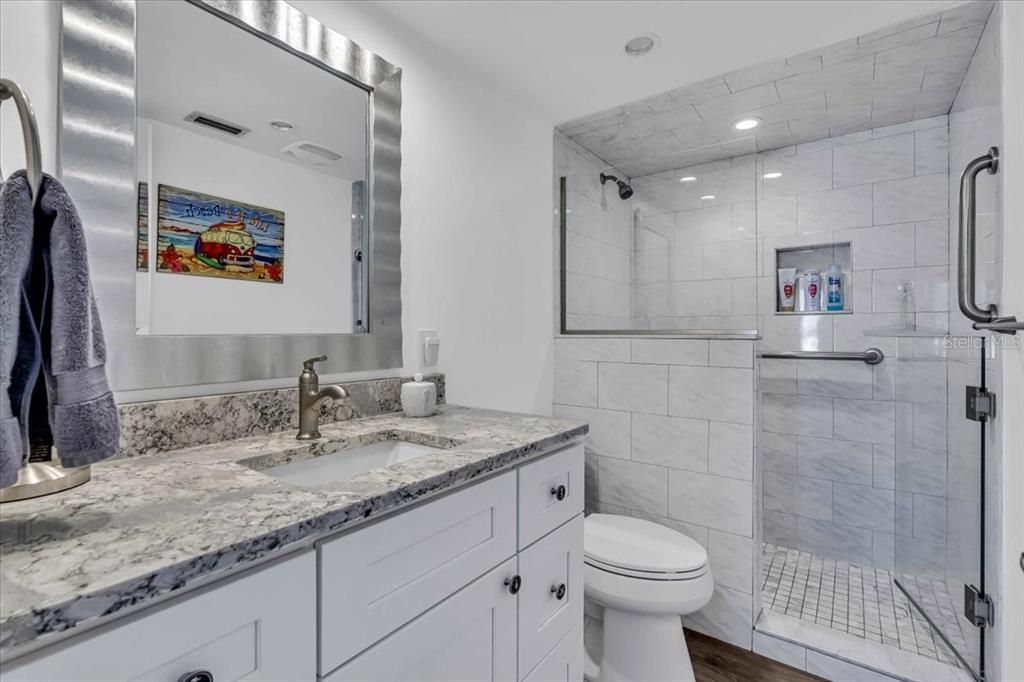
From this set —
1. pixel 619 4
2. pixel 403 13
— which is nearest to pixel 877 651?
pixel 619 4

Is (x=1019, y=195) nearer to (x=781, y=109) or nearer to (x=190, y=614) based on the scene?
(x=781, y=109)

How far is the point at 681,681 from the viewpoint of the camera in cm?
154

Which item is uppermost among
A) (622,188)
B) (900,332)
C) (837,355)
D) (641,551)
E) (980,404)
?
(622,188)

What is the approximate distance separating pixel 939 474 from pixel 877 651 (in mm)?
722

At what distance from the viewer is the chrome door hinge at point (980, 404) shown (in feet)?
4.90

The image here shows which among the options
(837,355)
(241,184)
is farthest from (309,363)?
(837,355)

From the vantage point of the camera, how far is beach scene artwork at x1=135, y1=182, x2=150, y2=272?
3.28 ft

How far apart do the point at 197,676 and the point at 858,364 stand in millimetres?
2694

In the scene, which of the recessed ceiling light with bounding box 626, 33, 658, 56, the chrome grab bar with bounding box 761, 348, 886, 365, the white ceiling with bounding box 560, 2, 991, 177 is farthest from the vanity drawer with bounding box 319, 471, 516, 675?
the chrome grab bar with bounding box 761, 348, 886, 365

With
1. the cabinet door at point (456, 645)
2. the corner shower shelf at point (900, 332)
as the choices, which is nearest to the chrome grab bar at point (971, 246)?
the corner shower shelf at point (900, 332)

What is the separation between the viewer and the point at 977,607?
1.53m

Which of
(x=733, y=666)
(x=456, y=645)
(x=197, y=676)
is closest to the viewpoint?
(x=197, y=676)

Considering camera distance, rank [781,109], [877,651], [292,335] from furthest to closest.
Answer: [781,109] < [877,651] < [292,335]

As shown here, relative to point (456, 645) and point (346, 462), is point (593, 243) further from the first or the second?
point (456, 645)
